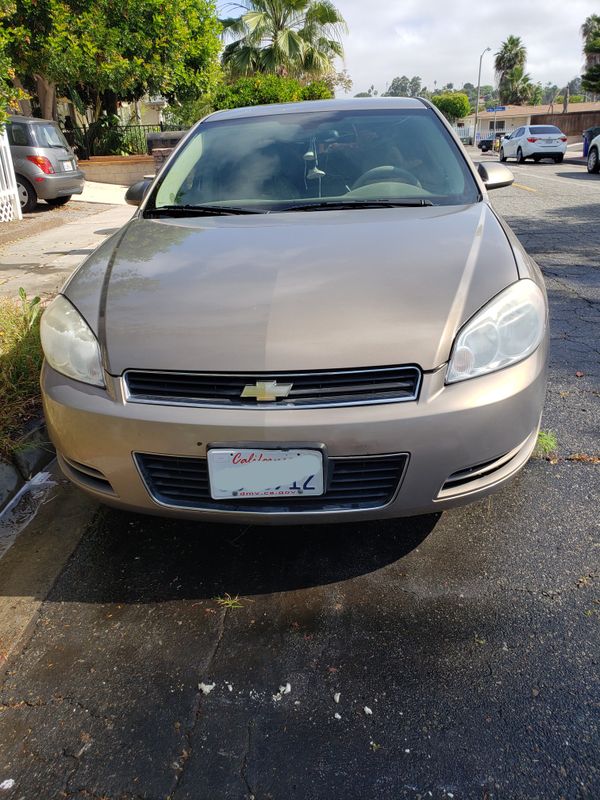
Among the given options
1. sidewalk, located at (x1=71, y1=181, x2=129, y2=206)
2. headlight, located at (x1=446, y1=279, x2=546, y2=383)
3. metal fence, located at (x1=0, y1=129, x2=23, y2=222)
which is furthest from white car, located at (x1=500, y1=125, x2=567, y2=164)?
headlight, located at (x1=446, y1=279, x2=546, y2=383)

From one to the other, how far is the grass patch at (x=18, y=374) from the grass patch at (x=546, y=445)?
242 cm

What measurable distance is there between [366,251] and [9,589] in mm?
1721

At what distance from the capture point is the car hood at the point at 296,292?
1.81 m

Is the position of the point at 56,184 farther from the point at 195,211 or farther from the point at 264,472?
the point at 264,472

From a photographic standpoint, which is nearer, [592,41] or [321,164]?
[321,164]

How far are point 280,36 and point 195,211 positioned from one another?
23705 mm

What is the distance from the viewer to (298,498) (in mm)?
1846

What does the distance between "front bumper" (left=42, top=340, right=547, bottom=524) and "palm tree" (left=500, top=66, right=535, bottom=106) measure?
289 ft

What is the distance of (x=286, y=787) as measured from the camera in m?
1.46

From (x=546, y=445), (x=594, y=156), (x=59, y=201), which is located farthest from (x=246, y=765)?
(x=594, y=156)

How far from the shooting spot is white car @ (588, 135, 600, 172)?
55.5 feet

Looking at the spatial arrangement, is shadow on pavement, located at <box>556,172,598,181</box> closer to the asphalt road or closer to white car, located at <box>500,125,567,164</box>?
white car, located at <box>500,125,567,164</box>

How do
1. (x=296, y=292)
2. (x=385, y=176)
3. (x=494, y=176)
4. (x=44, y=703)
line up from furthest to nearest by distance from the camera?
1. (x=494, y=176)
2. (x=385, y=176)
3. (x=296, y=292)
4. (x=44, y=703)

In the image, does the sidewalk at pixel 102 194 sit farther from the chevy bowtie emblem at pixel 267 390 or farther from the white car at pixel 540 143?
the white car at pixel 540 143
